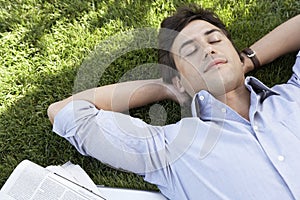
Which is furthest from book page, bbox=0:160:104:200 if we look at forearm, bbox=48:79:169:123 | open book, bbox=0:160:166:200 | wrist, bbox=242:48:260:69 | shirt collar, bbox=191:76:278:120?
wrist, bbox=242:48:260:69

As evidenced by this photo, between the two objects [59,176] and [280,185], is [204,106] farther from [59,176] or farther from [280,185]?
[59,176]

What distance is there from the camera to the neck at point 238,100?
2117mm

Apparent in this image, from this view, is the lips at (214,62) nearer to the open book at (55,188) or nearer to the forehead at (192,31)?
the forehead at (192,31)

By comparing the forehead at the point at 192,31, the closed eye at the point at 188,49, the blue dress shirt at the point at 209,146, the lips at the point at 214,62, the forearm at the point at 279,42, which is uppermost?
the forehead at the point at 192,31

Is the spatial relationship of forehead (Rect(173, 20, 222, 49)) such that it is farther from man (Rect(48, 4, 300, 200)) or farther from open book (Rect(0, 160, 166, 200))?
open book (Rect(0, 160, 166, 200))

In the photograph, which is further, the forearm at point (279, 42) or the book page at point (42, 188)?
the forearm at point (279, 42)

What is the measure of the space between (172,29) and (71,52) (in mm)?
693

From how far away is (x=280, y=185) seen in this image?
6.20 ft

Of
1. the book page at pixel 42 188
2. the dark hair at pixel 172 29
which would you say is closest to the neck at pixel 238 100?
the dark hair at pixel 172 29

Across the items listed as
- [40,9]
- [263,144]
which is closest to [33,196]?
[263,144]

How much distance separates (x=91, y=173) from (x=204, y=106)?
67 cm

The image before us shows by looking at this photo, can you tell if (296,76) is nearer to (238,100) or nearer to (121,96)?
(238,100)

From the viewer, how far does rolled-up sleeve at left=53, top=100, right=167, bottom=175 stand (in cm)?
200

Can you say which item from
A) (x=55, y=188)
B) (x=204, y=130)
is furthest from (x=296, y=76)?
(x=55, y=188)
